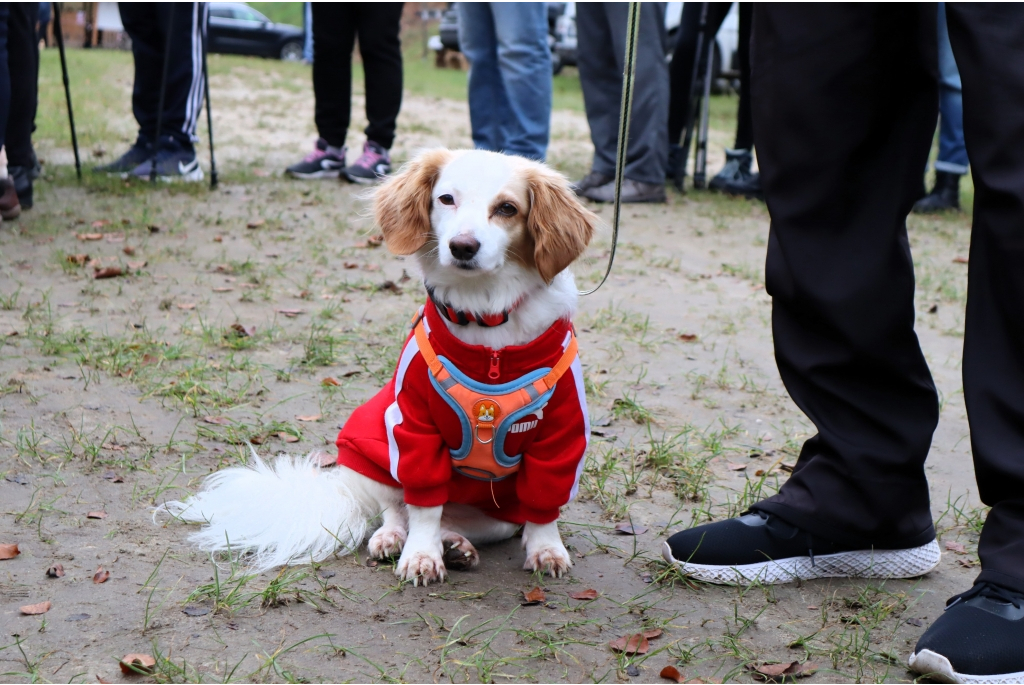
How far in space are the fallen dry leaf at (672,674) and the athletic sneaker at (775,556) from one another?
411 mm

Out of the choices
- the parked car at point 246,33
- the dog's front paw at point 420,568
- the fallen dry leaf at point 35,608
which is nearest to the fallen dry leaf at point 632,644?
the dog's front paw at point 420,568

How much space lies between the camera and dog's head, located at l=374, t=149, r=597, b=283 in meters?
2.14

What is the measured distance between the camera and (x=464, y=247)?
6.82 feet

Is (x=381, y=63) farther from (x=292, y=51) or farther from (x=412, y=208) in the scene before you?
(x=292, y=51)

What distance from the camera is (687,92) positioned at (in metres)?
7.93

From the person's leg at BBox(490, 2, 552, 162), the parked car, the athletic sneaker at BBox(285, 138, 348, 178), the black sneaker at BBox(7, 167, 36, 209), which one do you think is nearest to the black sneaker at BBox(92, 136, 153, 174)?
the athletic sneaker at BBox(285, 138, 348, 178)

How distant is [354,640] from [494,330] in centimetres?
73

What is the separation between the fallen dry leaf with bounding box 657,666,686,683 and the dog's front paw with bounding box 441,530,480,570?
60cm

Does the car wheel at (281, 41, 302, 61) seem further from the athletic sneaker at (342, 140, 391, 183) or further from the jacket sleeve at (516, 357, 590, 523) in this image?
the jacket sleeve at (516, 357, 590, 523)

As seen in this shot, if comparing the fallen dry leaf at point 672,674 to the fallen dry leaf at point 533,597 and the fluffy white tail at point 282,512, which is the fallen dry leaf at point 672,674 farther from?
the fluffy white tail at point 282,512

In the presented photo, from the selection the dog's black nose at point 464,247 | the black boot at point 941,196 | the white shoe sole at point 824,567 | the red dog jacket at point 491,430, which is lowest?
the black boot at point 941,196

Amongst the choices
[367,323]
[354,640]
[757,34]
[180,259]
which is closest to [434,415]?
[354,640]

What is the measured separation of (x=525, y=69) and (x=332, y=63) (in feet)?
4.51

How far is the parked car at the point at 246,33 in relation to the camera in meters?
27.7
